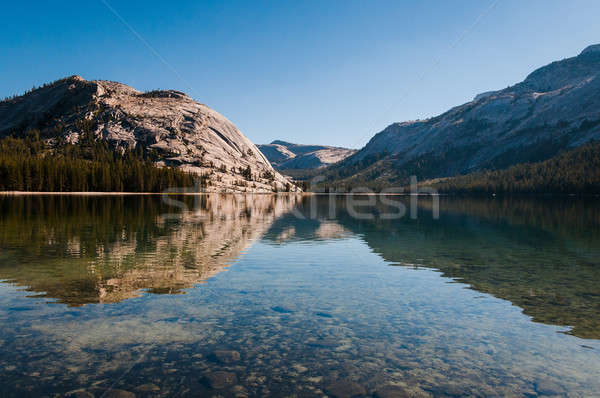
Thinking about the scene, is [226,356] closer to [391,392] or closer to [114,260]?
[391,392]

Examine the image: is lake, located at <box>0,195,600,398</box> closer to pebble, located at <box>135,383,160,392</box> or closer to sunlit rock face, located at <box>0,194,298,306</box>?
pebble, located at <box>135,383,160,392</box>

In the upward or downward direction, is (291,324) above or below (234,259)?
below

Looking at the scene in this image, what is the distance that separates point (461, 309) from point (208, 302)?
11.7 m

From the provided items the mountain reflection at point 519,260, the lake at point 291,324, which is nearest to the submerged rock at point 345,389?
the lake at point 291,324

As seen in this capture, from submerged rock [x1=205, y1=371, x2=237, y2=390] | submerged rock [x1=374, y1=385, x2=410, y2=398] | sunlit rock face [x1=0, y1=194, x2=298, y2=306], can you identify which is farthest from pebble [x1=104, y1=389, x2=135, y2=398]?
sunlit rock face [x1=0, y1=194, x2=298, y2=306]

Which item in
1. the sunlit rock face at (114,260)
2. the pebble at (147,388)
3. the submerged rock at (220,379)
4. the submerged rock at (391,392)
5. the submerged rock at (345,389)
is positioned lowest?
the submerged rock at (391,392)

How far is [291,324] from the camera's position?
48.7 ft

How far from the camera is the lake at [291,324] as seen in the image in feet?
33.8

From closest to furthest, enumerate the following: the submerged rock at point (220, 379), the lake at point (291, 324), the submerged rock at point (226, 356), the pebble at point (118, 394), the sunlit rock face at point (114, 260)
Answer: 1. the pebble at point (118, 394)
2. the submerged rock at point (220, 379)
3. the lake at point (291, 324)
4. the submerged rock at point (226, 356)
5. the sunlit rock face at point (114, 260)

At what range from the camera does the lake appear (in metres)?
10.3

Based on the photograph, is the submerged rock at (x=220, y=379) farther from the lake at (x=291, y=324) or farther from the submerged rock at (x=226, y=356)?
the submerged rock at (x=226, y=356)

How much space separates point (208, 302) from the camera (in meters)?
17.5

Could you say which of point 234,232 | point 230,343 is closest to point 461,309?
point 230,343

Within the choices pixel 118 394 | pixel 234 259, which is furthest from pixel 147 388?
pixel 234 259
